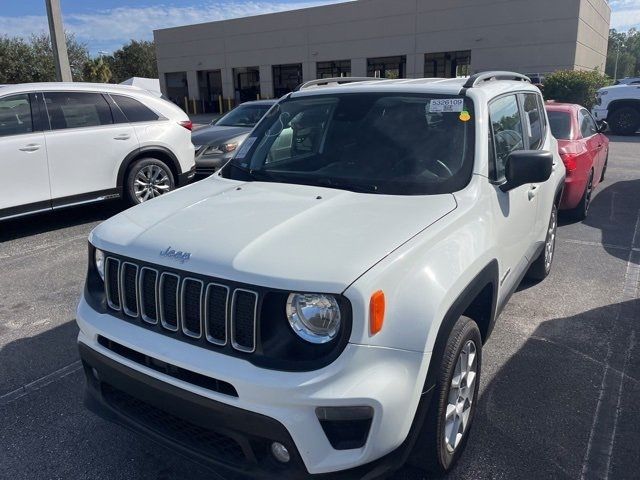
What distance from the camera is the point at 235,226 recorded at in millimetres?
2506

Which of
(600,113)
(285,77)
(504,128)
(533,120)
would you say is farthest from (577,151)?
(285,77)

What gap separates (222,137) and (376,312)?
8011 mm

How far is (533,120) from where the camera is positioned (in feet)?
14.7

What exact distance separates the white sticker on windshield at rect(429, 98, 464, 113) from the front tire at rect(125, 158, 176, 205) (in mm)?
5033

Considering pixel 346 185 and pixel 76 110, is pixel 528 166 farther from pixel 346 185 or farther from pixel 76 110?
pixel 76 110

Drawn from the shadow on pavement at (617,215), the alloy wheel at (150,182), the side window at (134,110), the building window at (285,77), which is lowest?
the shadow on pavement at (617,215)

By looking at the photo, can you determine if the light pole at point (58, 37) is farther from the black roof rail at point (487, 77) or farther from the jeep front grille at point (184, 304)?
the jeep front grille at point (184, 304)

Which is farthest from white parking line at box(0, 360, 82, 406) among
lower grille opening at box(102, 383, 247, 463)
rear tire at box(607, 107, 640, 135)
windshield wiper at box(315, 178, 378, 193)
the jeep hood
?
rear tire at box(607, 107, 640, 135)

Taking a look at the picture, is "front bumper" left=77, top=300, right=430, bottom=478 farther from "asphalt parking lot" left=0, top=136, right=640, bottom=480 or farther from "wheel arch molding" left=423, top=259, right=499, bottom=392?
"asphalt parking lot" left=0, top=136, right=640, bottom=480

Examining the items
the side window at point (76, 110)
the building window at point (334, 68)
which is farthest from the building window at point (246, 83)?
the side window at point (76, 110)

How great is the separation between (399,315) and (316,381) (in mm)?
413

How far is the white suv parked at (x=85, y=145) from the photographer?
21.0 ft

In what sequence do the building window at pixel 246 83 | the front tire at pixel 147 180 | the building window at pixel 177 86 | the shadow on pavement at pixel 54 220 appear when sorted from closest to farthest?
the shadow on pavement at pixel 54 220
the front tire at pixel 147 180
the building window at pixel 246 83
the building window at pixel 177 86

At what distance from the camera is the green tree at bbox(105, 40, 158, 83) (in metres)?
63.3
